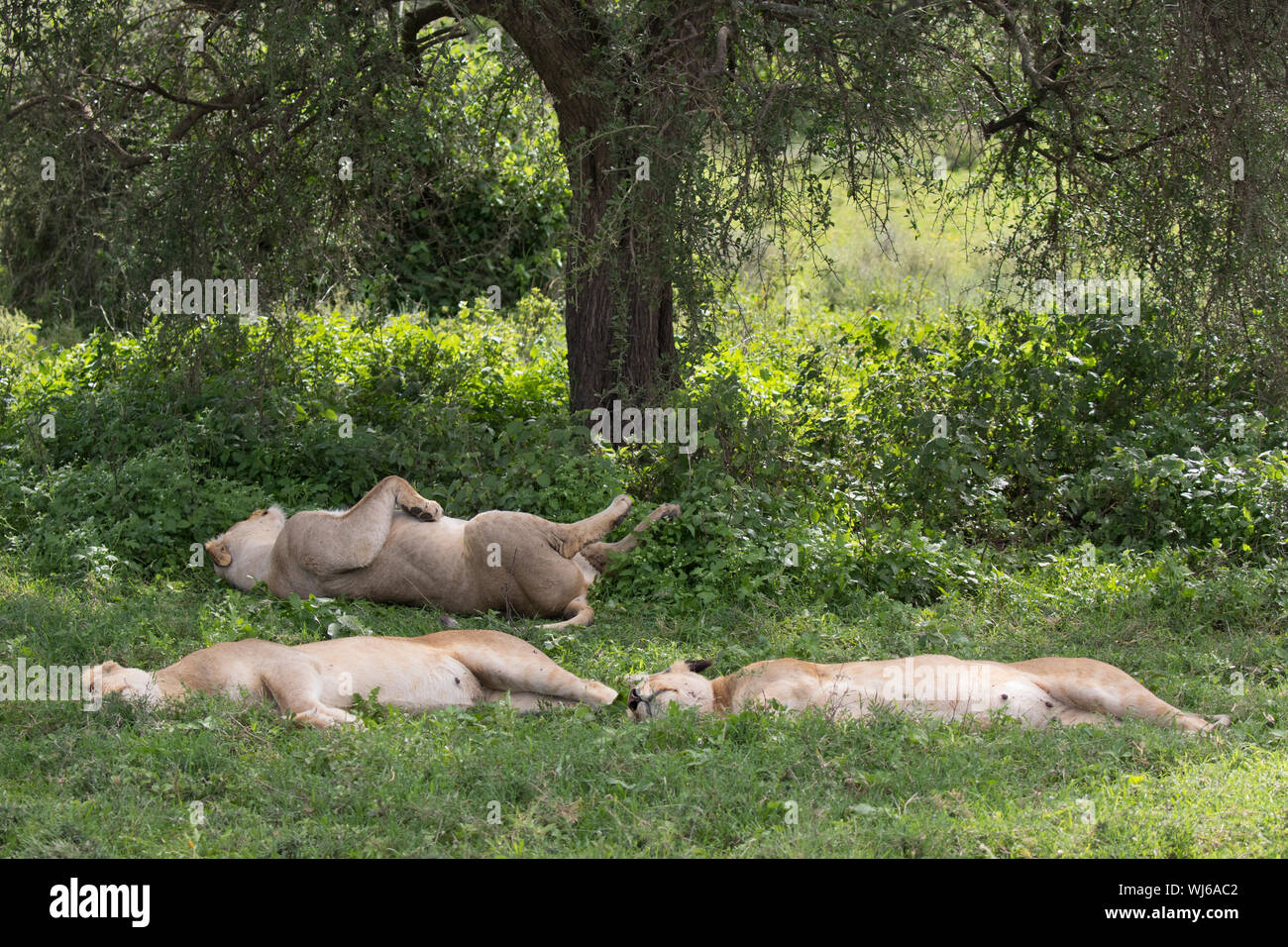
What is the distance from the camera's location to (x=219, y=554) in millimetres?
7414

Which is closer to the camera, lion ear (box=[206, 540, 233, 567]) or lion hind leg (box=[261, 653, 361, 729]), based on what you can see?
lion hind leg (box=[261, 653, 361, 729])

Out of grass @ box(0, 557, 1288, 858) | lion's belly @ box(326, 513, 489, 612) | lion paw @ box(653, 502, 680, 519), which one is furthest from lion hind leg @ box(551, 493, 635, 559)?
Answer: grass @ box(0, 557, 1288, 858)

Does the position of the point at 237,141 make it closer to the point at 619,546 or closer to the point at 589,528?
the point at 589,528

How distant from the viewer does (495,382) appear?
10.0 metres

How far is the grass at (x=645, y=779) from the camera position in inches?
167

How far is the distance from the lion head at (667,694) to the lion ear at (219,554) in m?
3.04

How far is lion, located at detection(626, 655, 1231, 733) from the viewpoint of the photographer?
5340mm

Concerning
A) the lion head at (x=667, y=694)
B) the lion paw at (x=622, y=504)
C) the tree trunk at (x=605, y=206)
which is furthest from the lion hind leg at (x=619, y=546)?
the lion head at (x=667, y=694)

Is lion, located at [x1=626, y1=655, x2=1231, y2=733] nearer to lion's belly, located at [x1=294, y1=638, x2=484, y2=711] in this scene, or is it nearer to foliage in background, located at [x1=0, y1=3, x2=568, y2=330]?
lion's belly, located at [x1=294, y1=638, x2=484, y2=711]

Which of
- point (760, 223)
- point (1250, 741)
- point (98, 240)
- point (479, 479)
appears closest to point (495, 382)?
point (479, 479)

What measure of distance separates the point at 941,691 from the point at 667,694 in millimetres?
1153

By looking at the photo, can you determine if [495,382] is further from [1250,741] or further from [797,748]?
[1250,741]

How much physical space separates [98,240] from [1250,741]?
33.3ft

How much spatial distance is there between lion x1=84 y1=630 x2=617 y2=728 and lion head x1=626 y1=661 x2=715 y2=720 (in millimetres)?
257
